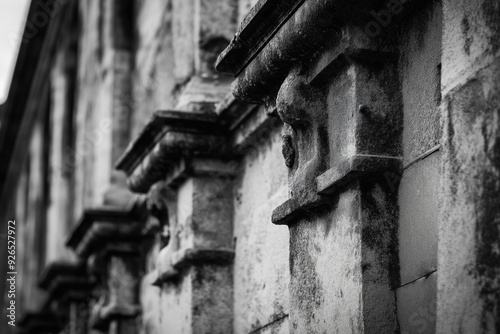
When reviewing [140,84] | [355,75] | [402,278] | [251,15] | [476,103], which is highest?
[140,84]

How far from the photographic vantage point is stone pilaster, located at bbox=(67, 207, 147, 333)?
23.4 feet

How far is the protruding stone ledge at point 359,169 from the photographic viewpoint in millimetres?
3381

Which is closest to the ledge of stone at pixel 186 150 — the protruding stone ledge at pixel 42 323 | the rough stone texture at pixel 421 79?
the rough stone texture at pixel 421 79

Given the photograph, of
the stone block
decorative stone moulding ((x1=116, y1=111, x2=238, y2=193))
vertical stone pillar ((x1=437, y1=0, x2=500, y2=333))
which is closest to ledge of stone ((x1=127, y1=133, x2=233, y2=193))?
decorative stone moulding ((x1=116, y1=111, x2=238, y2=193))

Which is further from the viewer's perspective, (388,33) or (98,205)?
(98,205)

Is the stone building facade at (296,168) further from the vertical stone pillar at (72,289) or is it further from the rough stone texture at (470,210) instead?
the vertical stone pillar at (72,289)

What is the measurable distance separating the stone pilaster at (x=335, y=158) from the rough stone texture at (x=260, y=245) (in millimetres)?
759

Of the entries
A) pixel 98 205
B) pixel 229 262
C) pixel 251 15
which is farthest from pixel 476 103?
pixel 98 205

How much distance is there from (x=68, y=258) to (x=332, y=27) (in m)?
7.32

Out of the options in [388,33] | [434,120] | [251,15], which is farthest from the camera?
[251,15]

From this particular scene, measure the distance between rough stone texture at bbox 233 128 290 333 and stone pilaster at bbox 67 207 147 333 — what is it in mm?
2054

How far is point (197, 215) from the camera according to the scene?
17.6 feet

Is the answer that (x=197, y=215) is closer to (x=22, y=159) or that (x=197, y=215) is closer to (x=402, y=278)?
(x=402, y=278)

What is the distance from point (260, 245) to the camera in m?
4.94
